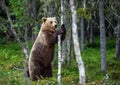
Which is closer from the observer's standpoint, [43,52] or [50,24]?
[50,24]

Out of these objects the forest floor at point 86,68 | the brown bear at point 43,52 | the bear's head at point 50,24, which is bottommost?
the forest floor at point 86,68

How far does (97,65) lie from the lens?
67.3 ft

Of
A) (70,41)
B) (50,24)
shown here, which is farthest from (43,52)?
(70,41)

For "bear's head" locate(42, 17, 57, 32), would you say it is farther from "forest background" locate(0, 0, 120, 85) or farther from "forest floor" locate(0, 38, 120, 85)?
"forest floor" locate(0, 38, 120, 85)

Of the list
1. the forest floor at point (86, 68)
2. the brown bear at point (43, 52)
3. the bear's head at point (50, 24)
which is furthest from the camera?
the forest floor at point (86, 68)

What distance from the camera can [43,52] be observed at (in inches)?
489

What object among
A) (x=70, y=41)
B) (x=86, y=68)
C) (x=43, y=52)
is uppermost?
(x=43, y=52)

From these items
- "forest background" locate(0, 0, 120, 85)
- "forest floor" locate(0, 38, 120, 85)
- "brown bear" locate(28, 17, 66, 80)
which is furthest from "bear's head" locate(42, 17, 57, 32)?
"forest floor" locate(0, 38, 120, 85)

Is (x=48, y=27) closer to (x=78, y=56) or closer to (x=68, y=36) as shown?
(x=78, y=56)

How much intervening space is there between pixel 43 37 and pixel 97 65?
8768 millimetres

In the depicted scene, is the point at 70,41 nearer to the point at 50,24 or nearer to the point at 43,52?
the point at 43,52

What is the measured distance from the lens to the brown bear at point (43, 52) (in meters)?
12.0

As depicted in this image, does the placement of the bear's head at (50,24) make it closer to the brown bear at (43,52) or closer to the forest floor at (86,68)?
the brown bear at (43,52)

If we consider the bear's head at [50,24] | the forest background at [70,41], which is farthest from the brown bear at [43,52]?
the forest background at [70,41]
